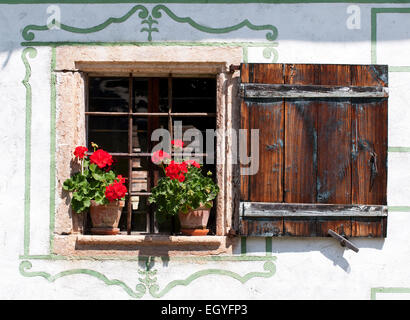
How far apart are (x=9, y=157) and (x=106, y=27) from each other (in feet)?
4.04

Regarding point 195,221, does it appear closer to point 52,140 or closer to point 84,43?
point 52,140

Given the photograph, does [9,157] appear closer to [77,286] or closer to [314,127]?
[77,286]

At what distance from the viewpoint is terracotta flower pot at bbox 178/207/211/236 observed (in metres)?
4.73

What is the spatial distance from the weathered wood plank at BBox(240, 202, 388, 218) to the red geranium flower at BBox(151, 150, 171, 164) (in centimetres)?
71

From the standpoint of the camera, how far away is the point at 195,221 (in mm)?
4742

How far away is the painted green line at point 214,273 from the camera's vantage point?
4742 mm

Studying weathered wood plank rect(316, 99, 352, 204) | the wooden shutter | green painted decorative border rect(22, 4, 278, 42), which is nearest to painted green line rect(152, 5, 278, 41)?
green painted decorative border rect(22, 4, 278, 42)

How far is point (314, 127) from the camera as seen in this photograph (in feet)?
15.3

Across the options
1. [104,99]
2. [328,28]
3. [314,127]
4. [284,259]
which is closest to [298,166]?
[314,127]

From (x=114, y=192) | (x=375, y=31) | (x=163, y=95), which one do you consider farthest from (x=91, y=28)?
(x=375, y=31)

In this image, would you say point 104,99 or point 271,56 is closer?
point 271,56

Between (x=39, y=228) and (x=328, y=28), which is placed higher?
(x=328, y=28)

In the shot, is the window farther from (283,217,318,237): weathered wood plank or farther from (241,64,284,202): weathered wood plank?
(283,217,318,237): weathered wood plank
